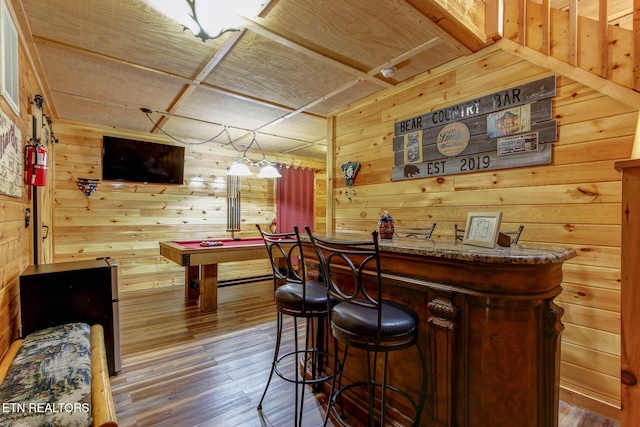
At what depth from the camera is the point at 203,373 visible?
2266 mm

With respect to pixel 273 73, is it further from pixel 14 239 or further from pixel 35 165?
pixel 14 239

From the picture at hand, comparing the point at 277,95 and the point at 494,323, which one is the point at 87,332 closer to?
the point at 494,323

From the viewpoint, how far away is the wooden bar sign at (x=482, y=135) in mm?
2117

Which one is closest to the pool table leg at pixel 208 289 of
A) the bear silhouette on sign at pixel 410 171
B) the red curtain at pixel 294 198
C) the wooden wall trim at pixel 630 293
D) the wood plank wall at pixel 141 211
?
the wood plank wall at pixel 141 211

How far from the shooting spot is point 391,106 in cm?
319

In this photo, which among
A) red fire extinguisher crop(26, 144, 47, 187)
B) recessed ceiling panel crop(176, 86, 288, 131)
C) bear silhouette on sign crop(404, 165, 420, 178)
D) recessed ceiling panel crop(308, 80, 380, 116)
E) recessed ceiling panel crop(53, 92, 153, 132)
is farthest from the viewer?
recessed ceiling panel crop(53, 92, 153, 132)

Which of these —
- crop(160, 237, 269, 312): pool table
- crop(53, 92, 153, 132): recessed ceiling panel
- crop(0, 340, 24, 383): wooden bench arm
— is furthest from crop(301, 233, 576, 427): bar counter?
crop(53, 92, 153, 132): recessed ceiling panel

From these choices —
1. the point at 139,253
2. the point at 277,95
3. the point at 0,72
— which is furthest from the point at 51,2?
the point at 139,253

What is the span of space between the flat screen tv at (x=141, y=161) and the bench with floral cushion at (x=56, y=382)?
322 centimetres

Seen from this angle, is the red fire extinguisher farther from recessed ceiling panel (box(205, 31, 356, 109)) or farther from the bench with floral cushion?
recessed ceiling panel (box(205, 31, 356, 109))

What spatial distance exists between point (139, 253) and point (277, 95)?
343cm

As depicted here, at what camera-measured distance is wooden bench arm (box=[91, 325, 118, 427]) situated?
121 centimetres

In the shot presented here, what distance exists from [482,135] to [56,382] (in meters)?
3.05

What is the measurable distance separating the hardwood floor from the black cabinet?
398 mm
